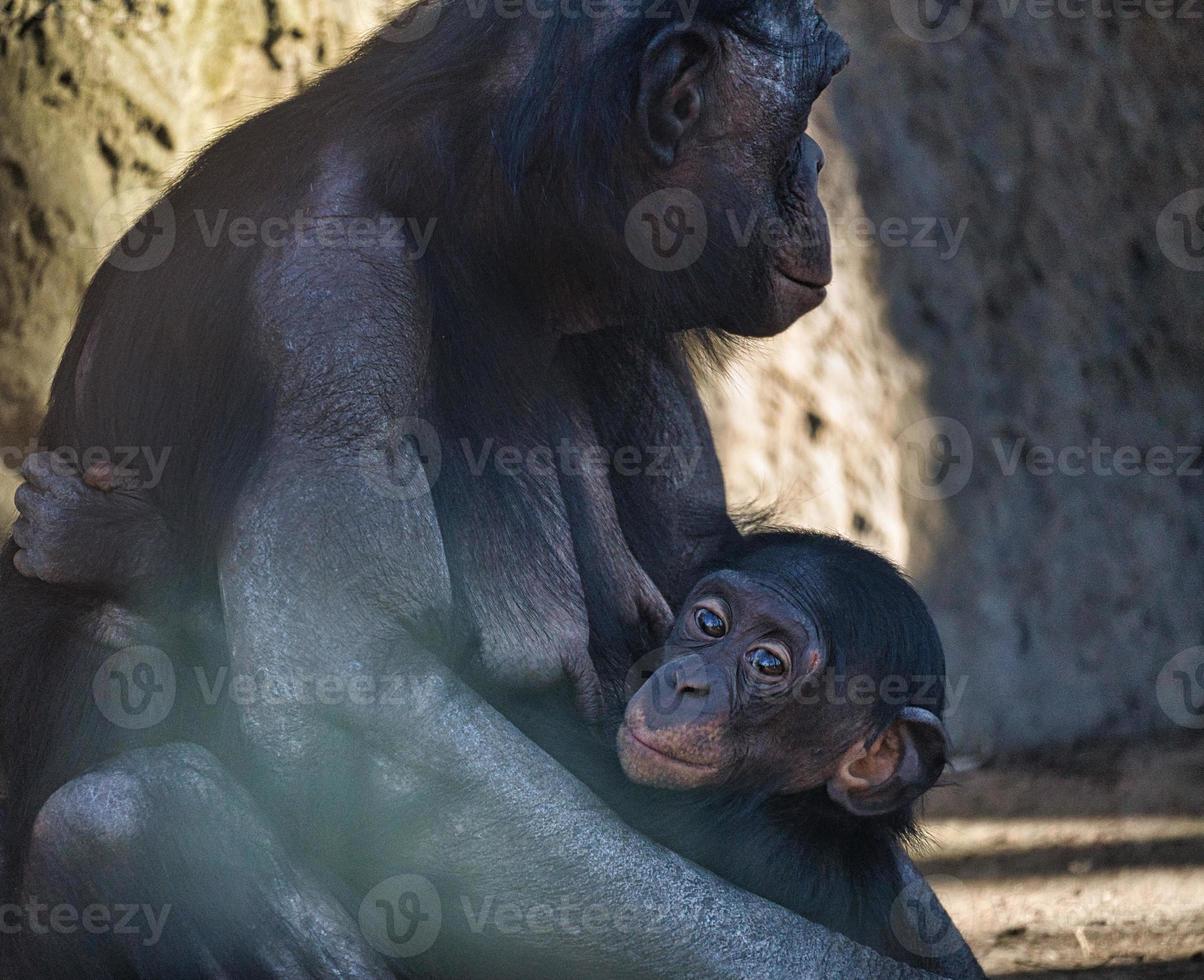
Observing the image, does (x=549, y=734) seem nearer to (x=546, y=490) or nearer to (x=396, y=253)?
(x=546, y=490)

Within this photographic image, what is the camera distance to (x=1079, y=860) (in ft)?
22.5

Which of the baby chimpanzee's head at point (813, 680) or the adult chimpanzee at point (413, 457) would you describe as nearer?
the adult chimpanzee at point (413, 457)

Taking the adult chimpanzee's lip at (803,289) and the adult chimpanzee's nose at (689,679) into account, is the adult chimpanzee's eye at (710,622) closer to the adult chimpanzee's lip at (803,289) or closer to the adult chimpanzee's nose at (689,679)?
the adult chimpanzee's nose at (689,679)

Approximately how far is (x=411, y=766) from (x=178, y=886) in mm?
582

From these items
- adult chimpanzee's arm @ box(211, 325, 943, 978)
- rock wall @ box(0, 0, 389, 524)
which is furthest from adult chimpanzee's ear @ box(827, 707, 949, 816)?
rock wall @ box(0, 0, 389, 524)

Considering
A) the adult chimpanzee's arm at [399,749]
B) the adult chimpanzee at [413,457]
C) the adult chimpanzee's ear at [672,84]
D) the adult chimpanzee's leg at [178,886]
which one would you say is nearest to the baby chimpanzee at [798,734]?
the adult chimpanzee at [413,457]

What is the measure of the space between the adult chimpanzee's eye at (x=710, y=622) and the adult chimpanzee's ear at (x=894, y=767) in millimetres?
464

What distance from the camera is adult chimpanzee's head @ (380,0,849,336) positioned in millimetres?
3932

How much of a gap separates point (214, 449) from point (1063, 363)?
16.7 feet

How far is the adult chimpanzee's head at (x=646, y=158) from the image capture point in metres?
3.93

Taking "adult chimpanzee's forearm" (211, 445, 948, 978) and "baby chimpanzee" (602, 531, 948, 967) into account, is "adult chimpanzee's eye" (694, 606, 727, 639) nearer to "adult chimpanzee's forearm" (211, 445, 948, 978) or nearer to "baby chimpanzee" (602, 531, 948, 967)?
"baby chimpanzee" (602, 531, 948, 967)

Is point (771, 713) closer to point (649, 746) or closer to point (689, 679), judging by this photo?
point (689, 679)

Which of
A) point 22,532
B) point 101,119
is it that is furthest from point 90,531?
point 101,119

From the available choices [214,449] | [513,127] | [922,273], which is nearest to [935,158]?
[922,273]
